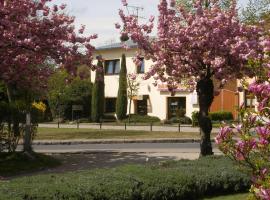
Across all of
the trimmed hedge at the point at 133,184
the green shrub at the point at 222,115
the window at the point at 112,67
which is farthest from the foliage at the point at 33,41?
the window at the point at 112,67

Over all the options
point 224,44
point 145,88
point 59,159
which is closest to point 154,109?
point 145,88

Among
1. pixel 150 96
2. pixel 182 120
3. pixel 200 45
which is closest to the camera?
pixel 200 45

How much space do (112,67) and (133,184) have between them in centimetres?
4687

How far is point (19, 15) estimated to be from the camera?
16000mm

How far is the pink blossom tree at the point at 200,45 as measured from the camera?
1530 centimetres

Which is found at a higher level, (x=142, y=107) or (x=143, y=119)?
(x=142, y=107)

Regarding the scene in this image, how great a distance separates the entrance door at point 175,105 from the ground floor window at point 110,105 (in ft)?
24.5

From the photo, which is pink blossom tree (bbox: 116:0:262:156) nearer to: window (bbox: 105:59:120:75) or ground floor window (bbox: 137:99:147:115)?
ground floor window (bbox: 137:99:147:115)

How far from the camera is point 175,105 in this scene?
165 feet

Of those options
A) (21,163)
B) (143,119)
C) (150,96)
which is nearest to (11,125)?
(21,163)

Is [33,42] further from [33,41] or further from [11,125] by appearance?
[11,125]

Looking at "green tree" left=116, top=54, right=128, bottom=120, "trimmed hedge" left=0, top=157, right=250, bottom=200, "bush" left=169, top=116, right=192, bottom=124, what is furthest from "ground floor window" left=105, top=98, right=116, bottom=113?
"trimmed hedge" left=0, top=157, right=250, bottom=200

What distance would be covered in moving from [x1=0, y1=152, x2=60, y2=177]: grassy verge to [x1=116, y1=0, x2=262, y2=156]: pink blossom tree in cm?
424

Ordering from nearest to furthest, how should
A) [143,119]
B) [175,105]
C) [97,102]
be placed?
1. [143,119]
2. [175,105]
3. [97,102]
